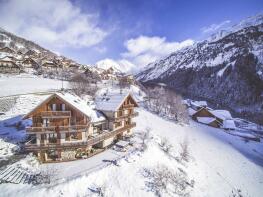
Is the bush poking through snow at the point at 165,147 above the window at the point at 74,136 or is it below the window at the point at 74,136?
below

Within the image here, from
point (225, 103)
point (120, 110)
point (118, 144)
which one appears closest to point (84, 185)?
point (118, 144)

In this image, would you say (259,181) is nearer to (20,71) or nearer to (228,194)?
(228,194)

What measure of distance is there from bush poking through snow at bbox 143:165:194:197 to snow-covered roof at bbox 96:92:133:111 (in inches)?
543

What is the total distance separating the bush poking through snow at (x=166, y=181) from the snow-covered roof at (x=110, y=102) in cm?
1380

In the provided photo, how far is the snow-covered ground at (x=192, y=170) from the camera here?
24.5 metres

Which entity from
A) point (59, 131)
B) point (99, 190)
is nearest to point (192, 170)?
point (99, 190)

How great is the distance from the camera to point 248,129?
79.4 m

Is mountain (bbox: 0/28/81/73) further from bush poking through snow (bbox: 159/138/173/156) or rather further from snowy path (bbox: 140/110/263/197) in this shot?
bush poking through snow (bbox: 159/138/173/156)

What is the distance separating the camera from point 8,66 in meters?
82.4

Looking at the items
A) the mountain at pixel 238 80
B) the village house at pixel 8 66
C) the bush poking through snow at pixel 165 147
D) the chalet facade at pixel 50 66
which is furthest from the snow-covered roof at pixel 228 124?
the village house at pixel 8 66

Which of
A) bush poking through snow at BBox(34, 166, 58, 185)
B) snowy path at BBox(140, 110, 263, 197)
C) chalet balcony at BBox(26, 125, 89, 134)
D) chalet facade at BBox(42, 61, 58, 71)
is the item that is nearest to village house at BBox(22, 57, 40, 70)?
chalet facade at BBox(42, 61, 58, 71)

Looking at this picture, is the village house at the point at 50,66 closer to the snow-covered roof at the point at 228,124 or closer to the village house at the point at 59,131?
the village house at the point at 59,131

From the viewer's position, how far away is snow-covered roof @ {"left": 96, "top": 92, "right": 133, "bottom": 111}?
39156 mm

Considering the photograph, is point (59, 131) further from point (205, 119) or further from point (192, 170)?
point (205, 119)
